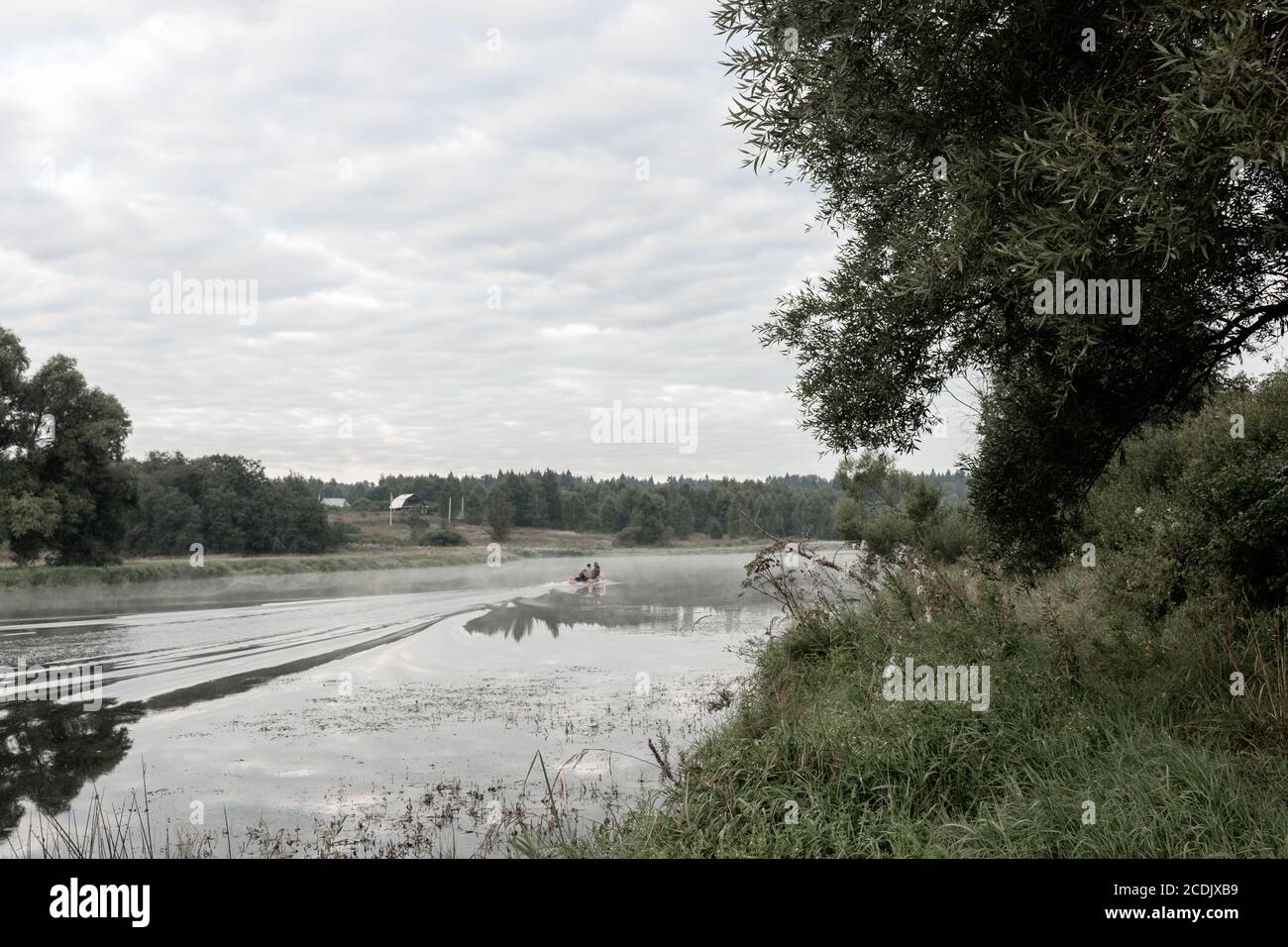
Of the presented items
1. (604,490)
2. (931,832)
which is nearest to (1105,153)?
(931,832)

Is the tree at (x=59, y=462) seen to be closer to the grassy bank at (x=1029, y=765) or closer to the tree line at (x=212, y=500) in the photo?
the tree line at (x=212, y=500)

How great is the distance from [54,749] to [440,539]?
61898 mm

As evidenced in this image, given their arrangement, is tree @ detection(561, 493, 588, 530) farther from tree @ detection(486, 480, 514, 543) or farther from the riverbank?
the riverbank

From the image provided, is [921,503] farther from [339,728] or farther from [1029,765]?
[1029,765]

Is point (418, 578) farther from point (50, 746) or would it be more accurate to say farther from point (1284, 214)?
point (1284, 214)

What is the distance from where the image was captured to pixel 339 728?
39.6 ft

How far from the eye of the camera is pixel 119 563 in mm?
41750

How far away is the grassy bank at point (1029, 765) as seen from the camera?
16.8 feet

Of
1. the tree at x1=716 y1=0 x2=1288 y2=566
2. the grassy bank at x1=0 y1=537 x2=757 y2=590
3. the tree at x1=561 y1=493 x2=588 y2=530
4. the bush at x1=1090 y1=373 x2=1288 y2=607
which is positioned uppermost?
the tree at x1=716 y1=0 x2=1288 y2=566

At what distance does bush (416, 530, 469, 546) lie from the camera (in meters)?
71.3

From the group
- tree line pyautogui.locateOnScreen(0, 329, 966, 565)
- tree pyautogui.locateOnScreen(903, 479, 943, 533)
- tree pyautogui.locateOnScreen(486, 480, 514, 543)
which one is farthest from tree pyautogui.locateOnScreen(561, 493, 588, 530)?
tree pyautogui.locateOnScreen(903, 479, 943, 533)

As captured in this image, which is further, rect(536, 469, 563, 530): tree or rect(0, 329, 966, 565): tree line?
rect(536, 469, 563, 530): tree

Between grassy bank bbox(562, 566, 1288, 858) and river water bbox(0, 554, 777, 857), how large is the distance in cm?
113
